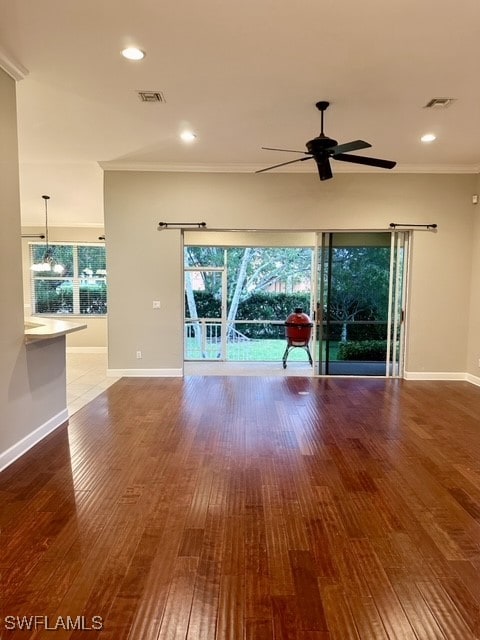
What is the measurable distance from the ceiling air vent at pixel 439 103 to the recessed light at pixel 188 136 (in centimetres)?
248

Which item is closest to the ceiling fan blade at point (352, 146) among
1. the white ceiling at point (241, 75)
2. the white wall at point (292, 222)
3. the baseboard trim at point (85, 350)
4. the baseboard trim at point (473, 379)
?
the white ceiling at point (241, 75)

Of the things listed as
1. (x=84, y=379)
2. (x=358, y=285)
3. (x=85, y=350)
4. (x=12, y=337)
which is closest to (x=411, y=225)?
(x=358, y=285)

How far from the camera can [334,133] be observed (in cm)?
428

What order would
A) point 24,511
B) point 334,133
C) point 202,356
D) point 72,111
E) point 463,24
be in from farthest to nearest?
point 202,356, point 334,133, point 72,111, point 463,24, point 24,511

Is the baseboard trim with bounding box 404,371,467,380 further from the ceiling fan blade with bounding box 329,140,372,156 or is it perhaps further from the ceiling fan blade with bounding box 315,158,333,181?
the ceiling fan blade with bounding box 329,140,372,156

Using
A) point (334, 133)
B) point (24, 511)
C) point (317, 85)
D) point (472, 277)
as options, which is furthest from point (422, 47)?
point (24, 511)

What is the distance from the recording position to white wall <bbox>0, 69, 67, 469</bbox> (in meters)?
2.84

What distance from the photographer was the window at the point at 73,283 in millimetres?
8109

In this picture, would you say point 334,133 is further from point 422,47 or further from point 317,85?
point 422,47

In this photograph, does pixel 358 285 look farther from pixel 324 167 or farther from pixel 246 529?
pixel 246 529

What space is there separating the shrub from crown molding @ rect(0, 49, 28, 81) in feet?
17.4

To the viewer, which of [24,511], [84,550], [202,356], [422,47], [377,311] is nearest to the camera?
[84,550]

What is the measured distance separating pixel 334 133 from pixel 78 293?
6266 millimetres

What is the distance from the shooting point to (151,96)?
3.47 metres
